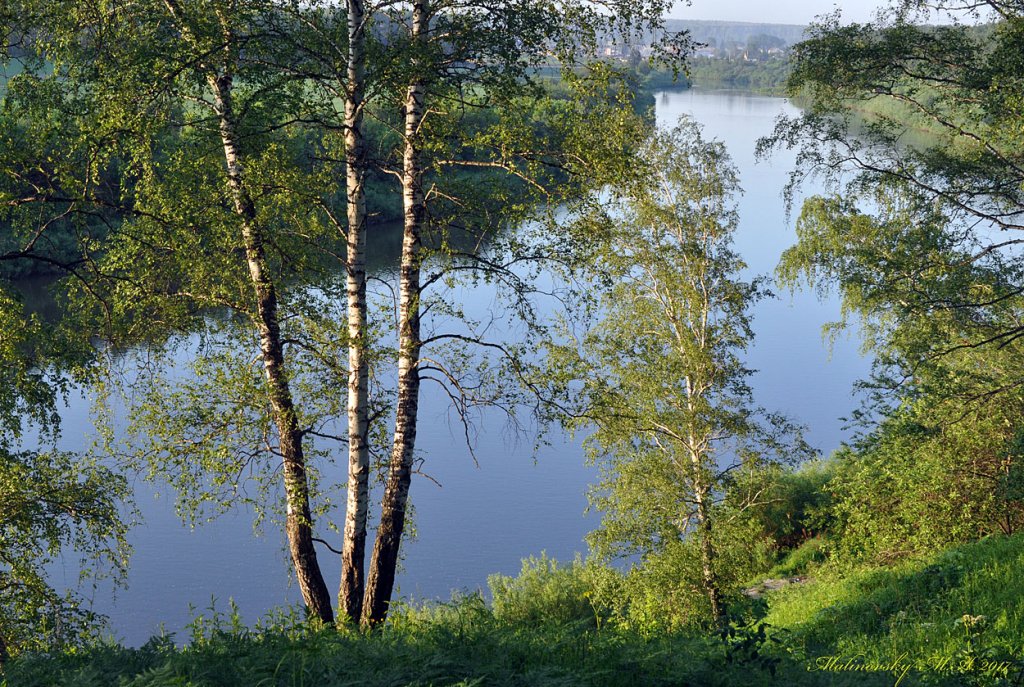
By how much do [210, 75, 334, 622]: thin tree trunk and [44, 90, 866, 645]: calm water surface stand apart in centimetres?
414

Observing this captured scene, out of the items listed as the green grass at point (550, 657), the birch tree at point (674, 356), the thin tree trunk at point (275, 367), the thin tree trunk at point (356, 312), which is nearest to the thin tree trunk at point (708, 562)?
the birch tree at point (674, 356)

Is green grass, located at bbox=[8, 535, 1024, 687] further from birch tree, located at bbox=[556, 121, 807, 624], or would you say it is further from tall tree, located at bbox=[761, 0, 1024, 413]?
birch tree, located at bbox=[556, 121, 807, 624]

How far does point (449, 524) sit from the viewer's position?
24141 mm

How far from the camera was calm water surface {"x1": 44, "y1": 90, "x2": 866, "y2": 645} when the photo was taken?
66.6 feet

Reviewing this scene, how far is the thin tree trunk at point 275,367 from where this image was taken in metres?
10.1

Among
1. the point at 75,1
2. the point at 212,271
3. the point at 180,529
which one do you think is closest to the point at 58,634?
the point at 212,271

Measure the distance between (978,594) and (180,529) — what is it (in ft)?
58.5

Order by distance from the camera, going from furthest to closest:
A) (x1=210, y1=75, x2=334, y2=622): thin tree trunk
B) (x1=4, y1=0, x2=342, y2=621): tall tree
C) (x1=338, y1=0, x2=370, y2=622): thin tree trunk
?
(x1=210, y1=75, x2=334, y2=622): thin tree trunk < (x1=338, y1=0, x2=370, y2=622): thin tree trunk < (x1=4, y1=0, x2=342, y2=621): tall tree

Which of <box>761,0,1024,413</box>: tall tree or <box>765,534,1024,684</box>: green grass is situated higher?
<box>761,0,1024,413</box>: tall tree

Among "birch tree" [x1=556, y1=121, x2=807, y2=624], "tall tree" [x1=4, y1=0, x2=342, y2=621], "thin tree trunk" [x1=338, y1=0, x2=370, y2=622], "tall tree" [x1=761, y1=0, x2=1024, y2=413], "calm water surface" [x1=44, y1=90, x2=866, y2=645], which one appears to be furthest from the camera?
"calm water surface" [x1=44, y1=90, x2=866, y2=645]

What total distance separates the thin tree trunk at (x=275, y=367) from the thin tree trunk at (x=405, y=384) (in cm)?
72

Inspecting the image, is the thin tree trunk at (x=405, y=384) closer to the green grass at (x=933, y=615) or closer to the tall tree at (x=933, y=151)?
the green grass at (x=933, y=615)

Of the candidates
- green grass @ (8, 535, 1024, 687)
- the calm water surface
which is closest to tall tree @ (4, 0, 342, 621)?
green grass @ (8, 535, 1024, 687)

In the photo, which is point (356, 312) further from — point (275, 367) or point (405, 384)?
point (275, 367)
